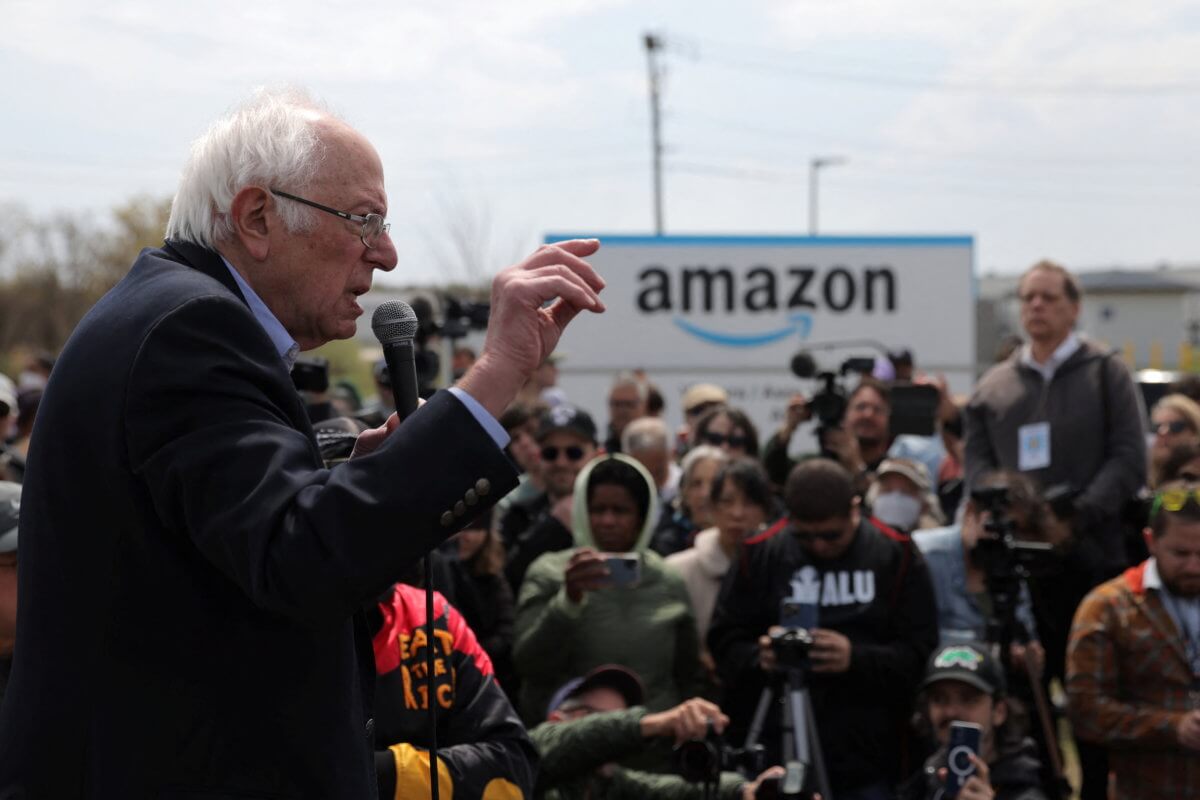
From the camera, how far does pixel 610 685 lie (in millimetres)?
4730

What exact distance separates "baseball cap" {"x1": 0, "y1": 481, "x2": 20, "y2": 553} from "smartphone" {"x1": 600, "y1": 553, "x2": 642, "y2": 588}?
7.11ft

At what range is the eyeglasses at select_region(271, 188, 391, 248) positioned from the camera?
1.82 meters

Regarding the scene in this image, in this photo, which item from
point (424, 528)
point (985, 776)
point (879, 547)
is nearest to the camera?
point (424, 528)

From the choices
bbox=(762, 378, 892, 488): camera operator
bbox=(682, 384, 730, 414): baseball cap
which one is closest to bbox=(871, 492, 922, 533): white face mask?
bbox=(762, 378, 892, 488): camera operator

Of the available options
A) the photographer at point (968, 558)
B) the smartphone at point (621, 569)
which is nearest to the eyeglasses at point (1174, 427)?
the photographer at point (968, 558)

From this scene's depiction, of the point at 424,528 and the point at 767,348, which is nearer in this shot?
the point at 424,528

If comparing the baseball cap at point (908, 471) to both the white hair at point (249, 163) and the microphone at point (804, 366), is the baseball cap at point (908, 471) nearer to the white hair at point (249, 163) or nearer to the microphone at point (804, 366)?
the microphone at point (804, 366)

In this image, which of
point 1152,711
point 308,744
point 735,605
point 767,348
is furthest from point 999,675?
point 767,348

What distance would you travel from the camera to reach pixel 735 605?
5285mm

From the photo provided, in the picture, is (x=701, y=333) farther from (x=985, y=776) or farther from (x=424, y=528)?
(x=424, y=528)

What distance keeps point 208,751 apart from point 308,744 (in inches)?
4.6

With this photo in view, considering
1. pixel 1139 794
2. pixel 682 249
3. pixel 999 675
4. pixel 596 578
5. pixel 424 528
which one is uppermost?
pixel 682 249

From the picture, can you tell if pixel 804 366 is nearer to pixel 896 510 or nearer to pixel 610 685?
pixel 896 510

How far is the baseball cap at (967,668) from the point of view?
4.94 metres
